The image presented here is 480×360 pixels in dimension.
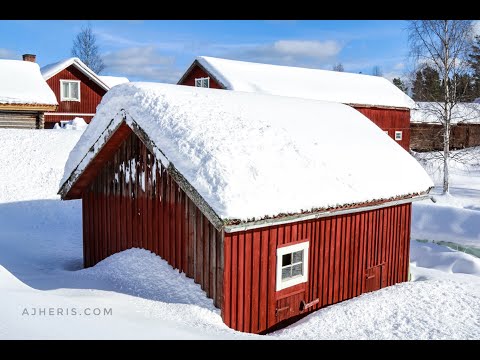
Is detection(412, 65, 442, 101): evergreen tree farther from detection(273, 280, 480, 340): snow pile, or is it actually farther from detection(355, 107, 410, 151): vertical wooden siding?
detection(273, 280, 480, 340): snow pile

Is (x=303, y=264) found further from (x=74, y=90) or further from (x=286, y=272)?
(x=74, y=90)

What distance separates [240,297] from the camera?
6.38m

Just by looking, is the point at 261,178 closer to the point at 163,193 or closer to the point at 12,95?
the point at 163,193

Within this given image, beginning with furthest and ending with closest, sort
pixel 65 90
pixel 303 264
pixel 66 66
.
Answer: pixel 65 90
pixel 66 66
pixel 303 264

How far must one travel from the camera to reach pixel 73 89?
91.6ft

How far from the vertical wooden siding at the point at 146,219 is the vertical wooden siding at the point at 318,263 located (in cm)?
34

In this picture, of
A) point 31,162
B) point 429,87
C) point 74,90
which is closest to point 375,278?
point 31,162

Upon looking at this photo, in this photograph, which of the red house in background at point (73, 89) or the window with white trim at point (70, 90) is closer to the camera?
the red house in background at point (73, 89)

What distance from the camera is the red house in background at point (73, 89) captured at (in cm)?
2711

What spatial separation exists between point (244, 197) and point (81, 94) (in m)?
25.1

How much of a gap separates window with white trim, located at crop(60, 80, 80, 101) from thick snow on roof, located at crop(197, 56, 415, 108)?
9063mm

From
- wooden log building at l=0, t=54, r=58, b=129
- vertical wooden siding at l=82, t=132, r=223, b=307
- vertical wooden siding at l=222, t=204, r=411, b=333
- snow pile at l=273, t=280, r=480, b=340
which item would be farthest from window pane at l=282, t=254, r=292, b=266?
wooden log building at l=0, t=54, r=58, b=129

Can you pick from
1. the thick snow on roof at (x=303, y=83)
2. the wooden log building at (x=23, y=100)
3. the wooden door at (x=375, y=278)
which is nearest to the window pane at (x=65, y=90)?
the wooden log building at (x=23, y=100)

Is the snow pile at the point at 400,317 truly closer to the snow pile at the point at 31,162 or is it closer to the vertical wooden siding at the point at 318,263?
the vertical wooden siding at the point at 318,263
